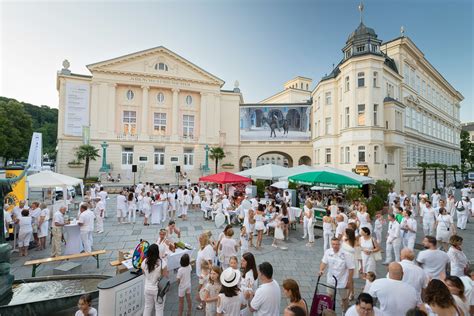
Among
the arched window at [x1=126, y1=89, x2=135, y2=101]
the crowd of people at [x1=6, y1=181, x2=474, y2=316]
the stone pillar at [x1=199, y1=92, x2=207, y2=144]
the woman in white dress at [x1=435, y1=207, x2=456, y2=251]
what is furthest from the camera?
the stone pillar at [x1=199, y1=92, x2=207, y2=144]

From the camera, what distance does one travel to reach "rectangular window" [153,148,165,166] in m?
36.2

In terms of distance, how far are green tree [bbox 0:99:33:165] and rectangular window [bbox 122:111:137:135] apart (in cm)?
1554

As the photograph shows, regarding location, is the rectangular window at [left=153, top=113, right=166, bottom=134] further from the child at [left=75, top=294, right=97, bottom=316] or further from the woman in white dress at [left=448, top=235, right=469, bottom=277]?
the woman in white dress at [left=448, top=235, right=469, bottom=277]

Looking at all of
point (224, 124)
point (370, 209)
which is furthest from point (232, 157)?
point (370, 209)

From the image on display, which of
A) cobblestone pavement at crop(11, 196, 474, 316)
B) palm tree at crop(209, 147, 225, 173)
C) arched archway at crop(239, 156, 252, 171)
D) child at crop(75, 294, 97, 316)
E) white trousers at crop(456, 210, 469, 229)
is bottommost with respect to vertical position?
cobblestone pavement at crop(11, 196, 474, 316)

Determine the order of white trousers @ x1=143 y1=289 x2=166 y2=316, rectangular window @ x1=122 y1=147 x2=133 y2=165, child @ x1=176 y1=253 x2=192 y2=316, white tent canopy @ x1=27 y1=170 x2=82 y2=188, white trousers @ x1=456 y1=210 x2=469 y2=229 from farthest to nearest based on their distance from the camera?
rectangular window @ x1=122 y1=147 x2=133 y2=165
white trousers @ x1=456 y1=210 x2=469 y2=229
white tent canopy @ x1=27 y1=170 x2=82 y2=188
child @ x1=176 y1=253 x2=192 y2=316
white trousers @ x1=143 y1=289 x2=166 y2=316

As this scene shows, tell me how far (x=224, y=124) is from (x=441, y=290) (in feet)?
125

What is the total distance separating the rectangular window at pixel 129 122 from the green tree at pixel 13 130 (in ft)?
51.0

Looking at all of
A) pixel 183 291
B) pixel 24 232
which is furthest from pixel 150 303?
pixel 24 232

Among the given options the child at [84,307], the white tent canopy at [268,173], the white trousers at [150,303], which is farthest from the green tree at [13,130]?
the white trousers at [150,303]

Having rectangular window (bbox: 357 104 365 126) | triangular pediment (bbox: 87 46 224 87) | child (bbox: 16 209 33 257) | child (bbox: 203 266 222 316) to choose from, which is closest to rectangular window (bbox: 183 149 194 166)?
triangular pediment (bbox: 87 46 224 87)

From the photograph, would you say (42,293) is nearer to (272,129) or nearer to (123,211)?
(123,211)

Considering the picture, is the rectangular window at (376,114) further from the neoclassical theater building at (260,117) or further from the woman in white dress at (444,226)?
the woman in white dress at (444,226)

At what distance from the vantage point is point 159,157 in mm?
36406
